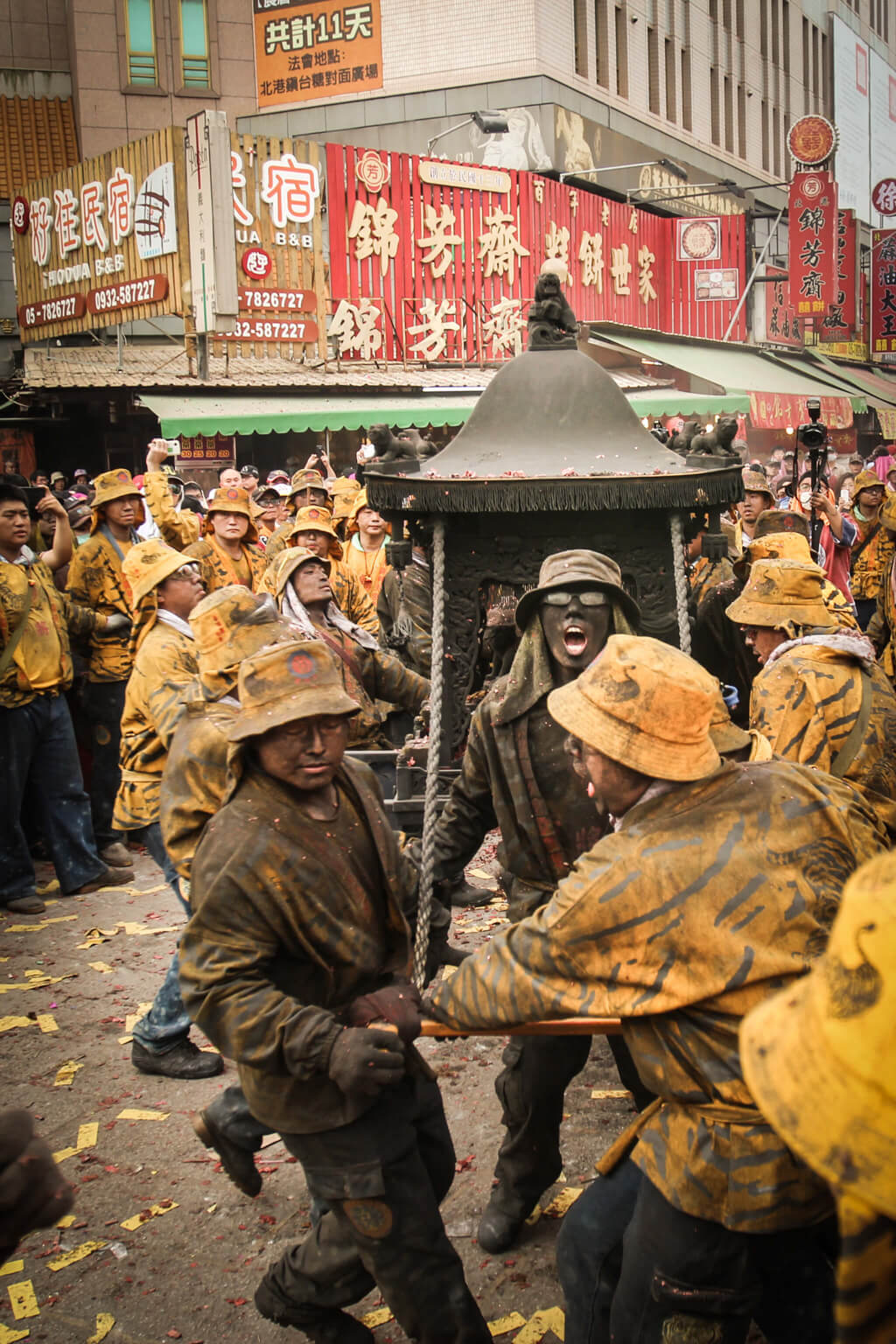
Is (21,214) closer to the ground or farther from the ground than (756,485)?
farther from the ground

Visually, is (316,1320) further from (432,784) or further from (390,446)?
(390,446)

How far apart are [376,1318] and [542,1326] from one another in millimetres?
511

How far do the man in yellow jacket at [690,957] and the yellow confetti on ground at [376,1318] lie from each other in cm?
125

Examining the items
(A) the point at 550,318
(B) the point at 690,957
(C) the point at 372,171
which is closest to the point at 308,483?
(A) the point at 550,318

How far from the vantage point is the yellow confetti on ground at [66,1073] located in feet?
16.6

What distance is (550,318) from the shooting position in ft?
17.9

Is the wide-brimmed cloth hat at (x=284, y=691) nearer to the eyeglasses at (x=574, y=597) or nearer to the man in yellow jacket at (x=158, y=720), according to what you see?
the eyeglasses at (x=574, y=597)

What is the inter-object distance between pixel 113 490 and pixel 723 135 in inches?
1354

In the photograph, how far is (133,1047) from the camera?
17.1ft

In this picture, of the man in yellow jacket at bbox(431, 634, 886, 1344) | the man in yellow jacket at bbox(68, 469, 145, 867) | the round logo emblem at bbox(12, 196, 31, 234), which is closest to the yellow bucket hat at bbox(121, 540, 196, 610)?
the man in yellow jacket at bbox(68, 469, 145, 867)

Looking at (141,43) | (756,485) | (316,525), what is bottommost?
(316,525)

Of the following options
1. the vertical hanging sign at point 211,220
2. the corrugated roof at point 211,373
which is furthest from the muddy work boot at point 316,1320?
the vertical hanging sign at point 211,220

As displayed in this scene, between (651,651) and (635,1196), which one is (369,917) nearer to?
(635,1196)

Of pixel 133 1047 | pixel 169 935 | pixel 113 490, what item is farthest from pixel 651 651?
pixel 113 490
